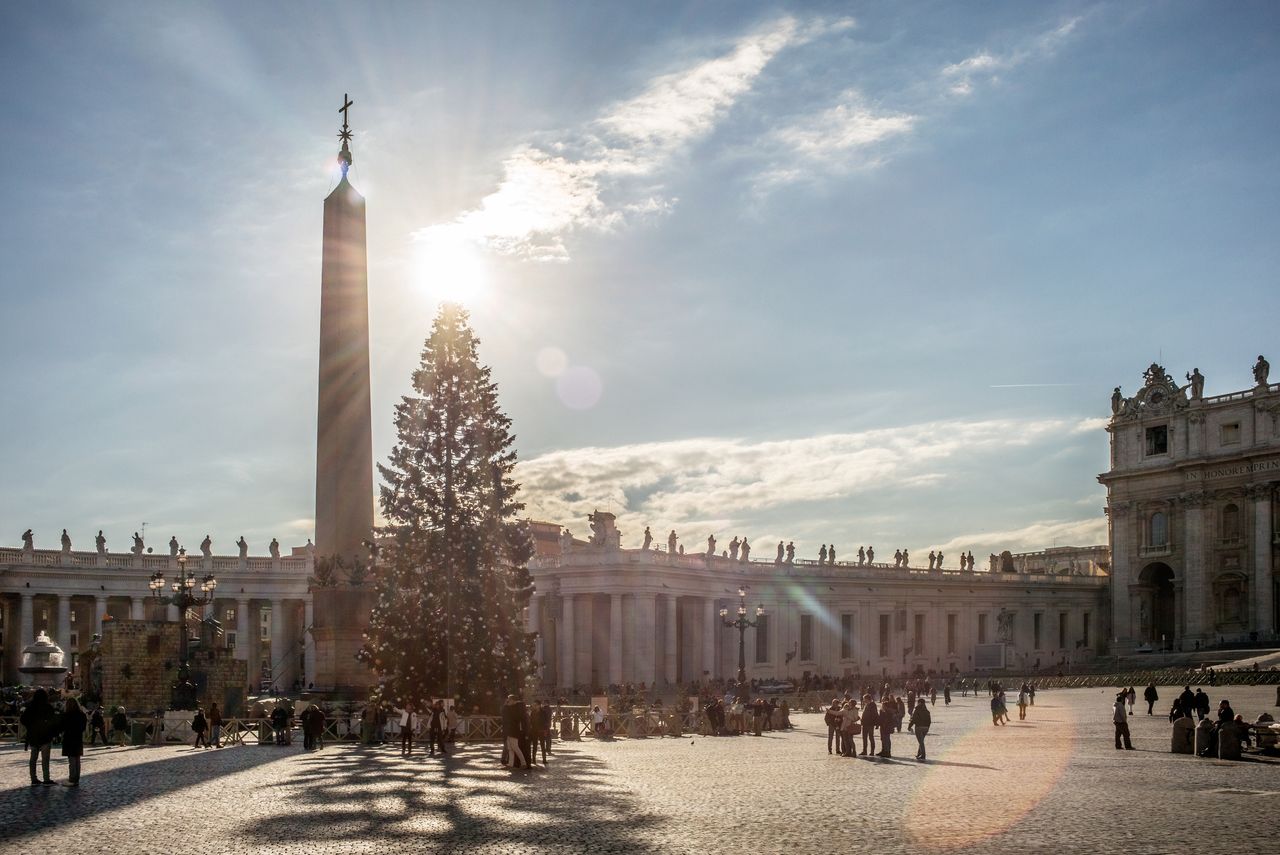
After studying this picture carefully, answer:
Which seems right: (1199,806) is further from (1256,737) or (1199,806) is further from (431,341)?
(431,341)

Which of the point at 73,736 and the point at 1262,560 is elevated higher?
the point at 1262,560

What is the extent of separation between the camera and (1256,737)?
89.5 ft

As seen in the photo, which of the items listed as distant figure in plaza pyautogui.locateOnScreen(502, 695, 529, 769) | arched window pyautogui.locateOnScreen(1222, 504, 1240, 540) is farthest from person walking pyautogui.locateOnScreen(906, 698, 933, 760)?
arched window pyautogui.locateOnScreen(1222, 504, 1240, 540)

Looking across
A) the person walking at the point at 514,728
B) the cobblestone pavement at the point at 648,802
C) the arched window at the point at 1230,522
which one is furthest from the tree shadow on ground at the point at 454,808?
the arched window at the point at 1230,522

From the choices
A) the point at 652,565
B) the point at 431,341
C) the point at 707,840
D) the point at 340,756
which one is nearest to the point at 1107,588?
the point at 652,565

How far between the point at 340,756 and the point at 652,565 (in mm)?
39995

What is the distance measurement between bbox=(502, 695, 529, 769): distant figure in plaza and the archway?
72.1m

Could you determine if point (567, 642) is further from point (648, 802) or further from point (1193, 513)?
point (648, 802)

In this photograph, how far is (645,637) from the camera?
220 ft

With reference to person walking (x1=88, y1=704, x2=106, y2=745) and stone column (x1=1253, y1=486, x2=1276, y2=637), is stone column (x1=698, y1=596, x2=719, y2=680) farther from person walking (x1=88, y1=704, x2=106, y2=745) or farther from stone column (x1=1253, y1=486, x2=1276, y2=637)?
person walking (x1=88, y1=704, x2=106, y2=745)

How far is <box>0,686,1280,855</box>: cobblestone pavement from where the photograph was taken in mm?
15164

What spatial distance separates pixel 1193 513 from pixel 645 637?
37.3m

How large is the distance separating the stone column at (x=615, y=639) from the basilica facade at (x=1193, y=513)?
35.4 m

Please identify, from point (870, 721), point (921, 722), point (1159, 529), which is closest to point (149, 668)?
point (870, 721)
